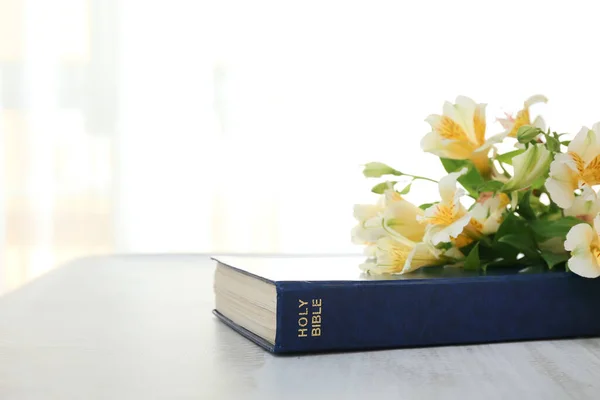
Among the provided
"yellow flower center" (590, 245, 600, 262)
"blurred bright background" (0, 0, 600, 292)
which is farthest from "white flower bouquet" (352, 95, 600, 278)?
"blurred bright background" (0, 0, 600, 292)

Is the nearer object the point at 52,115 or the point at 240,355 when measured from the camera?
A: the point at 240,355

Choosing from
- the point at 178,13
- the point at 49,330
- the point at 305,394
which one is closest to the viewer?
the point at 305,394

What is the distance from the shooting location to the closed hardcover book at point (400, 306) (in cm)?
66

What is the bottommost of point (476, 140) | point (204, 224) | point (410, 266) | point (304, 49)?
point (204, 224)

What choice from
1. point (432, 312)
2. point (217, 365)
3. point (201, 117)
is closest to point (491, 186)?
point (432, 312)

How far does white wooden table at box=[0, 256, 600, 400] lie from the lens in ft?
1.82

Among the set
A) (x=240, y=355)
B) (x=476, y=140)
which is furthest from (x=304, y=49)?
(x=240, y=355)

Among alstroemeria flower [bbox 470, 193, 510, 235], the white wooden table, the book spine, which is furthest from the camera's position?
alstroemeria flower [bbox 470, 193, 510, 235]

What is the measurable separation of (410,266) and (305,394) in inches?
9.6

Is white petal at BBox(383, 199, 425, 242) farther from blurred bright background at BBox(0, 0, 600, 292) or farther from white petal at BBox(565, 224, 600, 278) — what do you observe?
blurred bright background at BBox(0, 0, 600, 292)

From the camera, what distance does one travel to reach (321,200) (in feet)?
9.71

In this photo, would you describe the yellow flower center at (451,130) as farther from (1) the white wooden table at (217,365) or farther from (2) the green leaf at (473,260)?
(1) the white wooden table at (217,365)

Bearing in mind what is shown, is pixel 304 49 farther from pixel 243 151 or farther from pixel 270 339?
pixel 270 339

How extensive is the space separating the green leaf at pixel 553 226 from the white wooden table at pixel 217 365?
0.10 m
